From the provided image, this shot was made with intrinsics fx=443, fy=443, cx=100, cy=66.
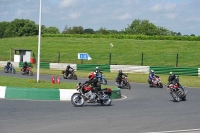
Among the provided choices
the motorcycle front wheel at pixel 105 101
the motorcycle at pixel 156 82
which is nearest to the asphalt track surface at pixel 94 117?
the motorcycle front wheel at pixel 105 101

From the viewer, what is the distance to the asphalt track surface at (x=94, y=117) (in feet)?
36.2

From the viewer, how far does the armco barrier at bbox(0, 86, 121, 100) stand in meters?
18.4

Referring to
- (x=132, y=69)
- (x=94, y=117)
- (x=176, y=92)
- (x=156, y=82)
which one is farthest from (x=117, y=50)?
(x=94, y=117)

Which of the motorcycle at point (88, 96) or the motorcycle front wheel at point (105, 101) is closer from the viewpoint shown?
the motorcycle at point (88, 96)

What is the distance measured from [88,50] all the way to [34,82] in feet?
146

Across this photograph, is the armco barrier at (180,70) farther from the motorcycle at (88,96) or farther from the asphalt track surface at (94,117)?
the motorcycle at (88,96)

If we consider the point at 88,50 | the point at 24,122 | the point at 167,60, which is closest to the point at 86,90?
the point at 24,122

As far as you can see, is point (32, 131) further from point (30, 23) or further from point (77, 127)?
point (30, 23)

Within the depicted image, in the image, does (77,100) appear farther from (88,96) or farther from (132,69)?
(132,69)

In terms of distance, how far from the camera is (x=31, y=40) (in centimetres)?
8288

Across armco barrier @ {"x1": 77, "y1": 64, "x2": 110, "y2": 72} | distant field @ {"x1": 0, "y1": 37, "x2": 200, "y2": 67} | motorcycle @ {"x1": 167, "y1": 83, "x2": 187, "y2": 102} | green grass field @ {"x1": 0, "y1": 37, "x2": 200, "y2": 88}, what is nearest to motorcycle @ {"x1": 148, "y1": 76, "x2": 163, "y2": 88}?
motorcycle @ {"x1": 167, "y1": 83, "x2": 187, "y2": 102}

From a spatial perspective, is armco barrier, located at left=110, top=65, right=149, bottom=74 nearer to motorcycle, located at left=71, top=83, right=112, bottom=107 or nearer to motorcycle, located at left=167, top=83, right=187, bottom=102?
motorcycle, located at left=167, top=83, right=187, bottom=102

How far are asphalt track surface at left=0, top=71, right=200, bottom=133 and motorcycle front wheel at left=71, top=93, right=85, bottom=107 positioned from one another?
28 cm

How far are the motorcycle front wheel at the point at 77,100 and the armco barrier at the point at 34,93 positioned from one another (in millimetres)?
2153
